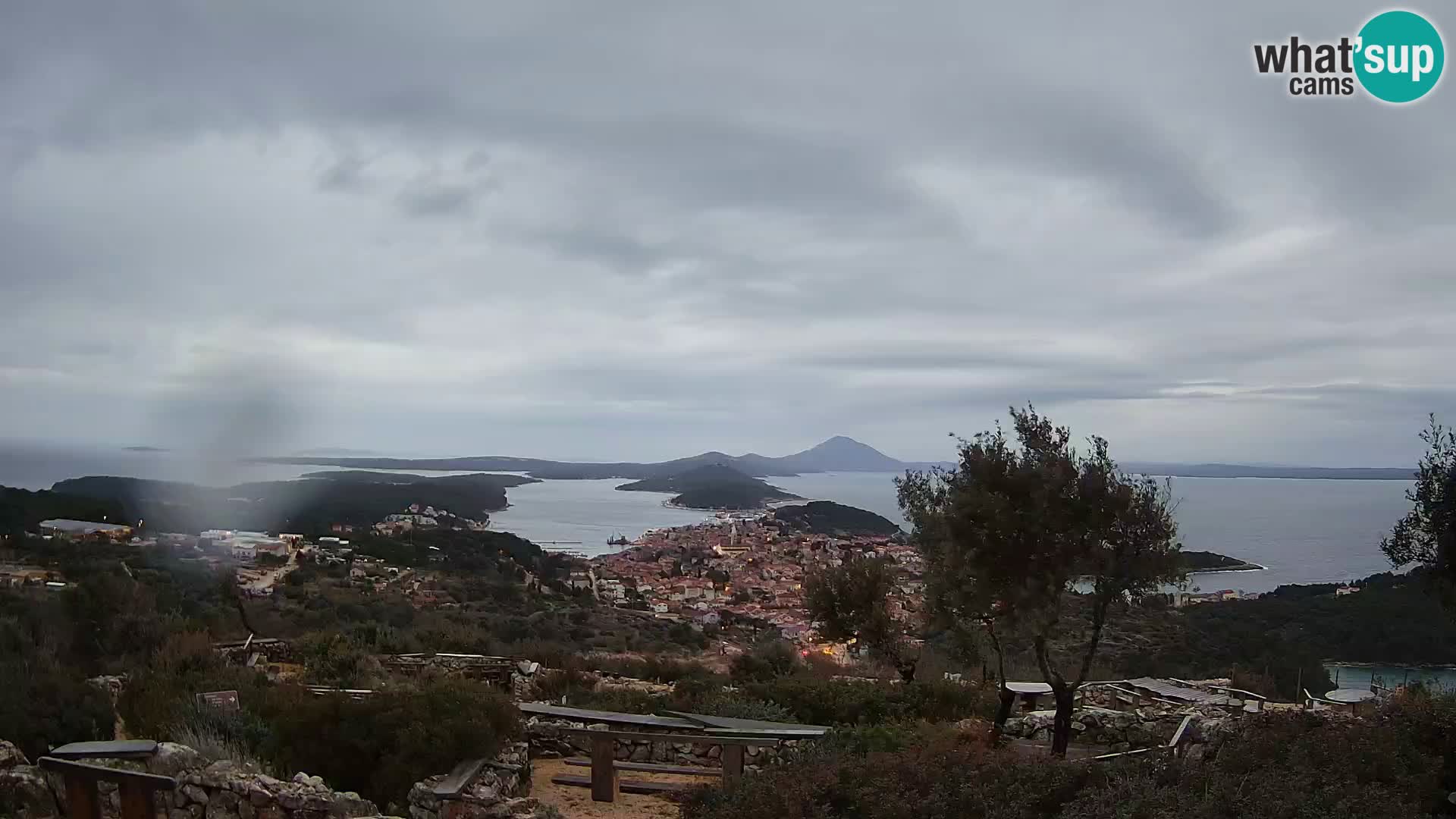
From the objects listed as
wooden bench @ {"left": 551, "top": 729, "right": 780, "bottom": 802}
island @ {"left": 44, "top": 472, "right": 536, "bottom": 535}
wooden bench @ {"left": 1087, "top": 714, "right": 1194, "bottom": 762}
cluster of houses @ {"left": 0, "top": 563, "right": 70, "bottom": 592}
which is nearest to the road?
cluster of houses @ {"left": 0, "top": 563, "right": 70, "bottom": 592}

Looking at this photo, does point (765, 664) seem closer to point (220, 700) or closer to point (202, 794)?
point (220, 700)

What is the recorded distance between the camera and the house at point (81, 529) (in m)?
25.2

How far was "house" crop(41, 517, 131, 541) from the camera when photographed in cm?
2517

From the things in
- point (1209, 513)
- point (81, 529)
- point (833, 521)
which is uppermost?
point (81, 529)

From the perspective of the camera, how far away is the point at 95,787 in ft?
19.8

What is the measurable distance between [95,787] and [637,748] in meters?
4.50

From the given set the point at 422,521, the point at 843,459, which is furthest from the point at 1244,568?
the point at 843,459

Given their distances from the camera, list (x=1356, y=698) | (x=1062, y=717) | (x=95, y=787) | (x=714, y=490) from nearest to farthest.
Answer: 1. (x=95, y=787)
2. (x=1062, y=717)
3. (x=1356, y=698)
4. (x=714, y=490)

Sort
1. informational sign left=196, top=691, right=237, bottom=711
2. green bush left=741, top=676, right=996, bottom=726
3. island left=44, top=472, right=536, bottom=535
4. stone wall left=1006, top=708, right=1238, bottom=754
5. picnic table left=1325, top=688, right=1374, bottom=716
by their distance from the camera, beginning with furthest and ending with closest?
island left=44, top=472, right=536, bottom=535
green bush left=741, top=676, right=996, bottom=726
stone wall left=1006, top=708, right=1238, bottom=754
picnic table left=1325, top=688, right=1374, bottom=716
informational sign left=196, top=691, right=237, bottom=711

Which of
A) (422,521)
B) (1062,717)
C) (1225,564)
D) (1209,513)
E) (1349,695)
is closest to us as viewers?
(1062,717)

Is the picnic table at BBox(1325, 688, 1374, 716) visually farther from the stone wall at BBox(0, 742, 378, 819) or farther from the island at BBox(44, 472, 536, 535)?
the island at BBox(44, 472, 536, 535)

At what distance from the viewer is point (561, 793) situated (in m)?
7.82

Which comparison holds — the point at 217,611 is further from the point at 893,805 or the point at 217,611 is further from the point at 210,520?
the point at 210,520

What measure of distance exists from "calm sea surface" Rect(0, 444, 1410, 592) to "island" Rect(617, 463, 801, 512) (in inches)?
74.1
